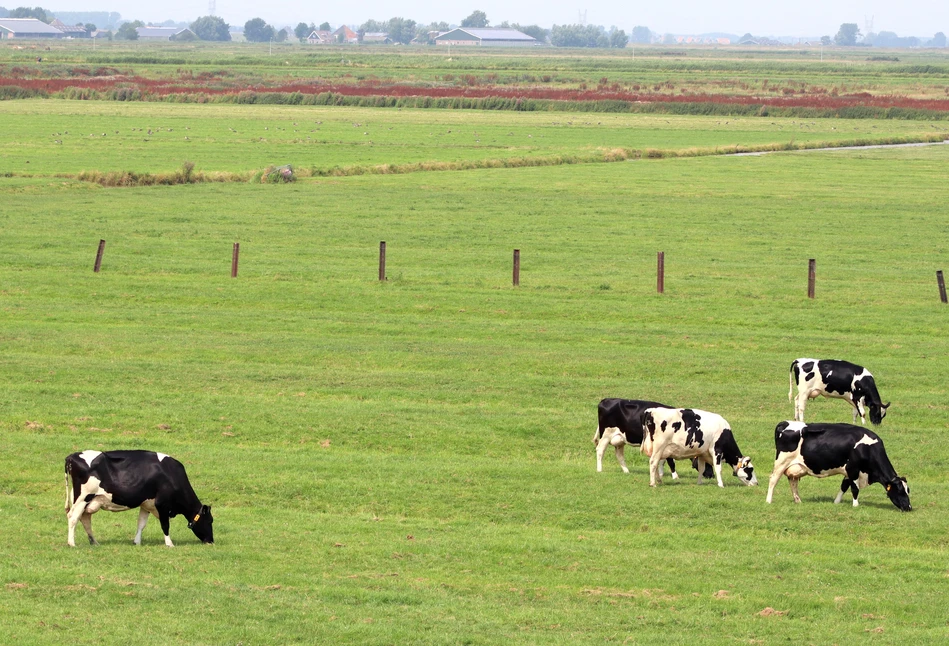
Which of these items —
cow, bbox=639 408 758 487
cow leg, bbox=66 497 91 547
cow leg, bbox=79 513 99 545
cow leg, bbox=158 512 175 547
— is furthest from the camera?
cow, bbox=639 408 758 487

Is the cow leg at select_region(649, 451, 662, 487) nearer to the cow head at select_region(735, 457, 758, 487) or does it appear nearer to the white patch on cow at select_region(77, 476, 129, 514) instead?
the cow head at select_region(735, 457, 758, 487)

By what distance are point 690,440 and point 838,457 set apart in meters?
2.33

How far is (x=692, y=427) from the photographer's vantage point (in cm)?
1975

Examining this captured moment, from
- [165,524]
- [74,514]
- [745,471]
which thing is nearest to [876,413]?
[745,471]

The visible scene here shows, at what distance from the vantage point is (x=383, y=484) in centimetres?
2006

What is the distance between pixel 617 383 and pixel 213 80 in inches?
6926

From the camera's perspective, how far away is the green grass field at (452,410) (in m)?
14.5

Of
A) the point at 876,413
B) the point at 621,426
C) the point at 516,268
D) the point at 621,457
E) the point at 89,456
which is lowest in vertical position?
the point at 621,457

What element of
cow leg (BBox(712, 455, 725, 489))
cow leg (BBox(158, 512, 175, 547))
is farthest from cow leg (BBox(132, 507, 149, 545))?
cow leg (BBox(712, 455, 725, 489))

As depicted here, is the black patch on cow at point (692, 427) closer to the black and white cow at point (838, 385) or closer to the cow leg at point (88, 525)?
the black and white cow at point (838, 385)

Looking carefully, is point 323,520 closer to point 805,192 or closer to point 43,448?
point 43,448

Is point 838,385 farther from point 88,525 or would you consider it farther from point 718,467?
point 88,525

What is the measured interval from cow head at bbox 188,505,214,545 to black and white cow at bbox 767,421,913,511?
341 inches

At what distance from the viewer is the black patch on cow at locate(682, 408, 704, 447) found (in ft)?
64.7
